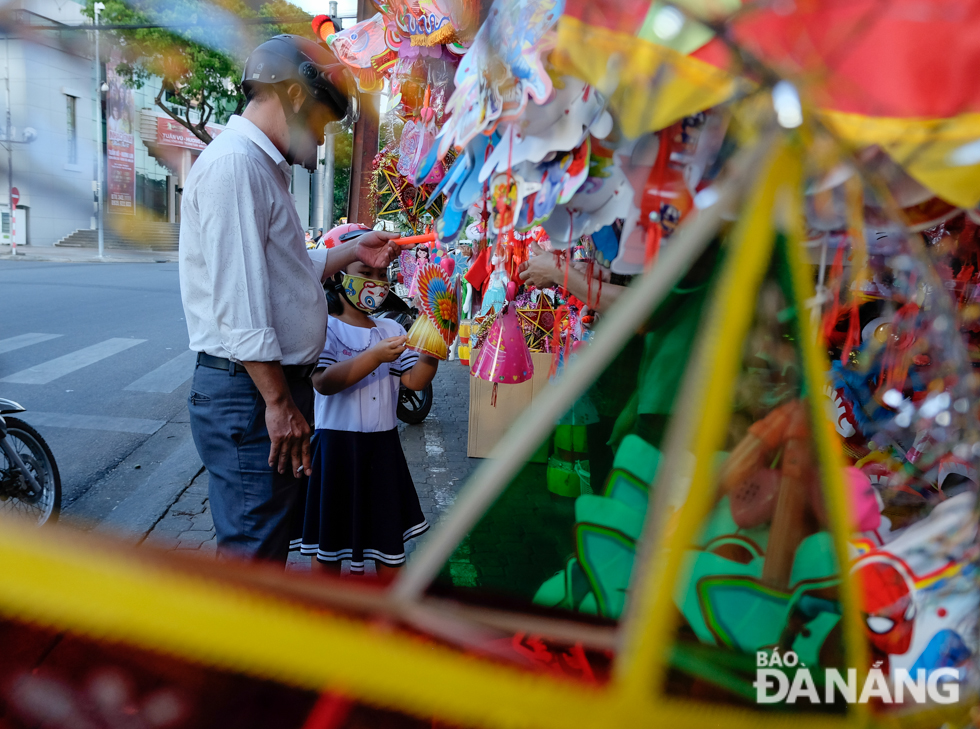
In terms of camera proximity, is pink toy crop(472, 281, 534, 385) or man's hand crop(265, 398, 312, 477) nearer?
man's hand crop(265, 398, 312, 477)

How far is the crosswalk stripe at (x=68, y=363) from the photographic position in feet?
18.9

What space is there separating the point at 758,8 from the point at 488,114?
479 mm

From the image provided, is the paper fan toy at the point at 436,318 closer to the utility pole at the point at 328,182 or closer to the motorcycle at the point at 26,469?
the motorcycle at the point at 26,469

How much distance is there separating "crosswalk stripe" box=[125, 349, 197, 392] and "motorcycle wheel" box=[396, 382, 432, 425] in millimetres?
2184

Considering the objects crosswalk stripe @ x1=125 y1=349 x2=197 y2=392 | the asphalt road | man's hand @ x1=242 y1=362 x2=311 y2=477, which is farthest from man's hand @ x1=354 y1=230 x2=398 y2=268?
crosswalk stripe @ x1=125 y1=349 x2=197 y2=392

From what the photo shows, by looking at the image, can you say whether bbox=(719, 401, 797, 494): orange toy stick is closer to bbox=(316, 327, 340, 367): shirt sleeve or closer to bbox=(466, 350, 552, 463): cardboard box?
bbox=(316, 327, 340, 367): shirt sleeve

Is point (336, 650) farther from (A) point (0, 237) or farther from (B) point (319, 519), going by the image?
(B) point (319, 519)

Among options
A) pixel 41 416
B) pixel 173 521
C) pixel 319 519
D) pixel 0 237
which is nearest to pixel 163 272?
pixel 41 416

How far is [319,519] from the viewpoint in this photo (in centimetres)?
226

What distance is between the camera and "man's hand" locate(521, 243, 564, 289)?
1897mm

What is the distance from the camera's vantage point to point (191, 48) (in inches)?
54.1

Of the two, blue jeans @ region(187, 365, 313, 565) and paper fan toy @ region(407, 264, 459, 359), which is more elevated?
paper fan toy @ region(407, 264, 459, 359)

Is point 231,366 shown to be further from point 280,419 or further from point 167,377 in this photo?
point 167,377

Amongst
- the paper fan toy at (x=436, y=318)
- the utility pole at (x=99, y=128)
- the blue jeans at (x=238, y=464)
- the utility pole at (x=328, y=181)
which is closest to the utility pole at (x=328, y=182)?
the utility pole at (x=328, y=181)
